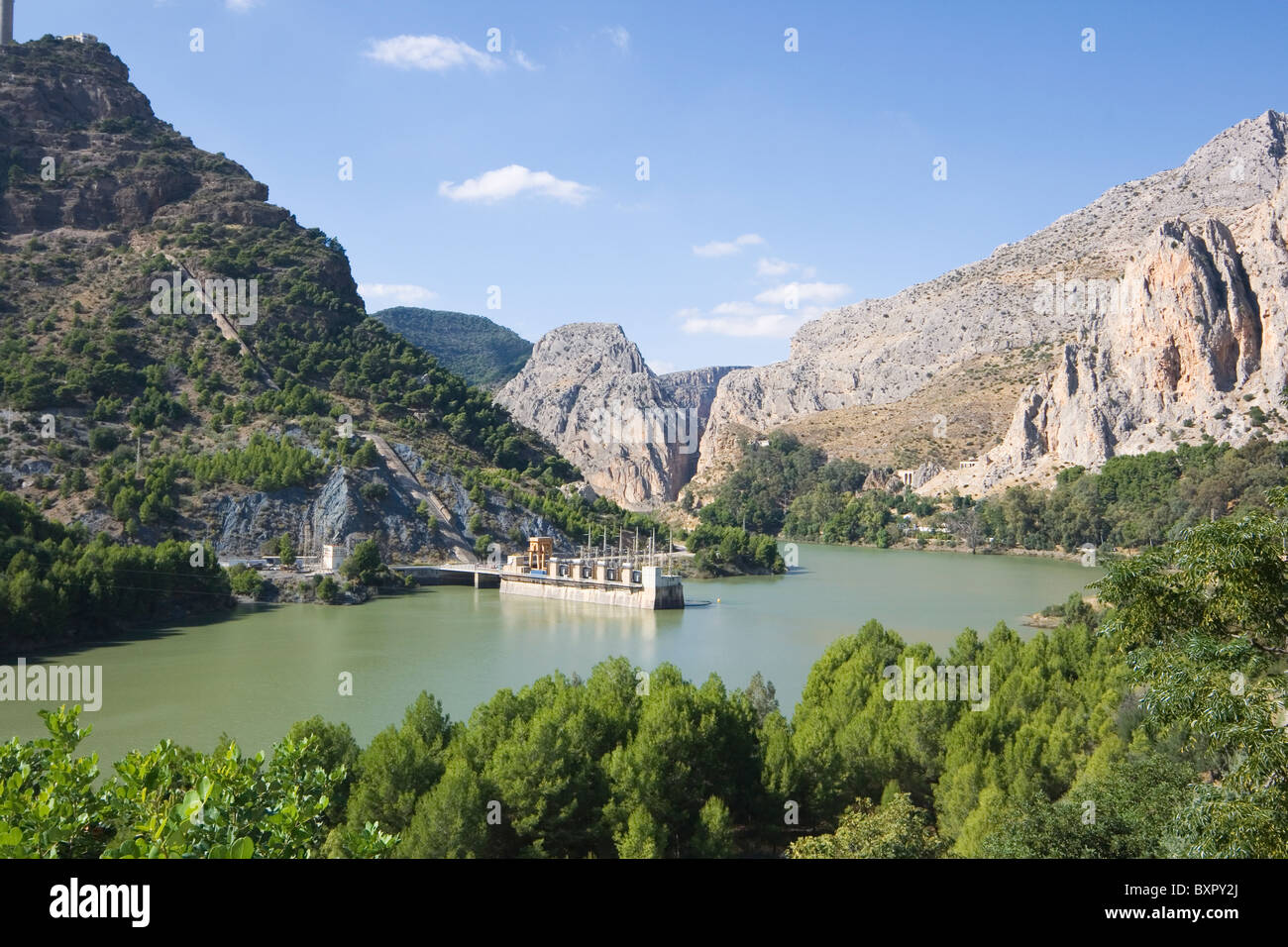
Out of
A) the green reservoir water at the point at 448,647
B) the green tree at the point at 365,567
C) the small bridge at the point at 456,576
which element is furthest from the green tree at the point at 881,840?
the small bridge at the point at 456,576

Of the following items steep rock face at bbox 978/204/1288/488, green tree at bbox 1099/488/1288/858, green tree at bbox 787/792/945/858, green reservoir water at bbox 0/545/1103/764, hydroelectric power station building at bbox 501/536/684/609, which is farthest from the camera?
steep rock face at bbox 978/204/1288/488

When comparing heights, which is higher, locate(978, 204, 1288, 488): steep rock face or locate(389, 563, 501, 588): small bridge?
locate(978, 204, 1288, 488): steep rock face

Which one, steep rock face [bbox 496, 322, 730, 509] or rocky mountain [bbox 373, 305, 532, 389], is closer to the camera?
steep rock face [bbox 496, 322, 730, 509]

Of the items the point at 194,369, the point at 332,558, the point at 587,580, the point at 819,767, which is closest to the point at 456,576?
the point at 332,558

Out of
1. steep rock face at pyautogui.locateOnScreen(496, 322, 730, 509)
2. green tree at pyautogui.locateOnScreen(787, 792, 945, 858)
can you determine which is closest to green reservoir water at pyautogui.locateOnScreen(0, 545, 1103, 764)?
green tree at pyautogui.locateOnScreen(787, 792, 945, 858)

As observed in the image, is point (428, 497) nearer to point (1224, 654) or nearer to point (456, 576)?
point (456, 576)

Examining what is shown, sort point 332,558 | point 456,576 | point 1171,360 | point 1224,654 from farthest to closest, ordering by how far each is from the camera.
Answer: point 1171,360 → point 456,576 → point 332,558 → point 1224,654

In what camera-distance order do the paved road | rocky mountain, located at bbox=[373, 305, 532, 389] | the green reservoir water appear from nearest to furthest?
the green reservoir water
the paved road
rocky mountain, located at bbox=[373, 305, 532, 389]

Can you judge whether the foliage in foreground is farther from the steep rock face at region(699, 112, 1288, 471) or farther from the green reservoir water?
the steep rock face at region(699, 112, 1288, 471)
